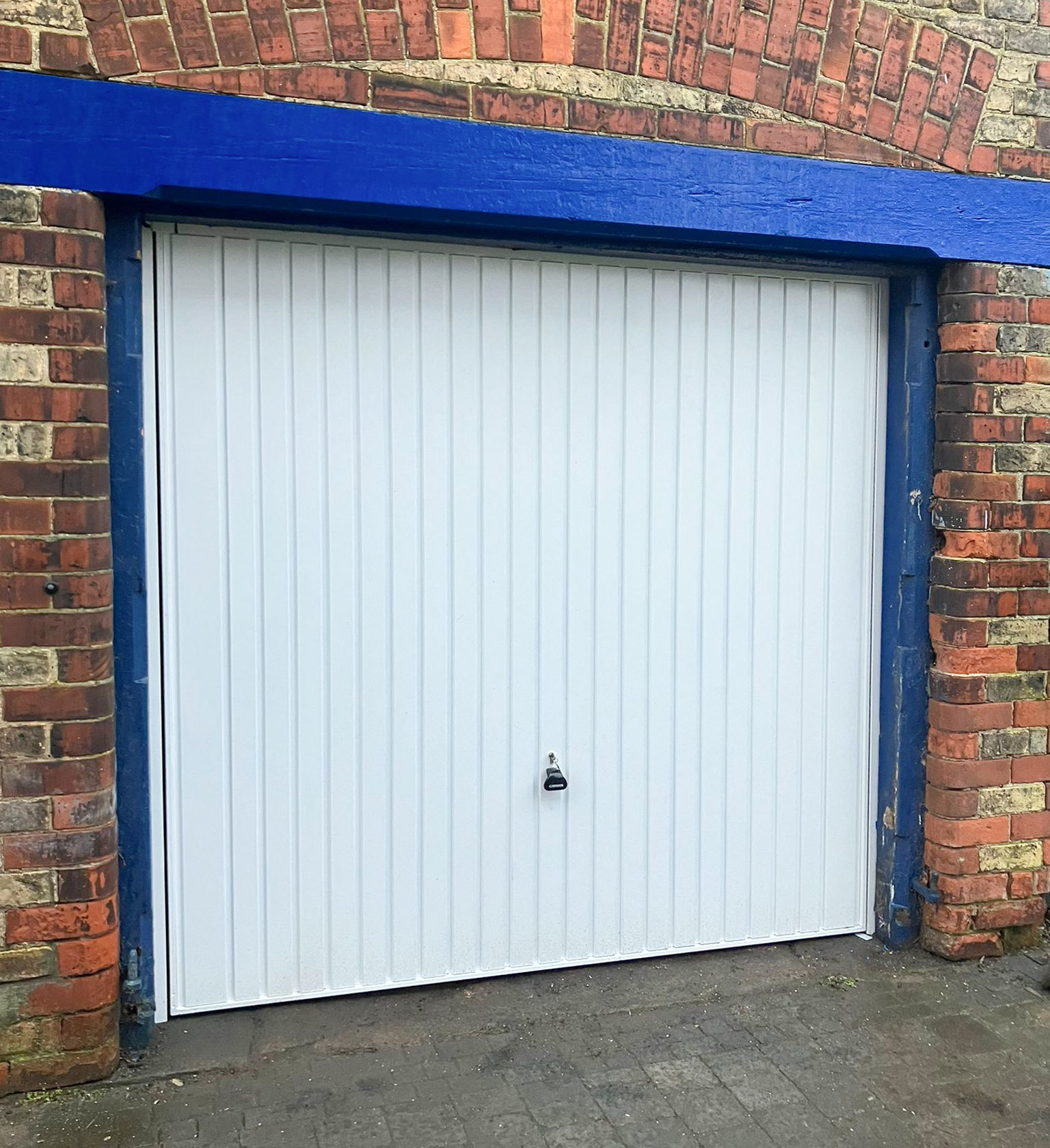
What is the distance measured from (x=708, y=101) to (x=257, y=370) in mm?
1685

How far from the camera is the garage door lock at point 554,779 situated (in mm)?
3684

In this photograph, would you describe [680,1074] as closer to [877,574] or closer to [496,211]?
[877,574]

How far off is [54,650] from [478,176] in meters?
1.87

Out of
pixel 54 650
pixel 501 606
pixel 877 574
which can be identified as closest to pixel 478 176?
pixel 501 606

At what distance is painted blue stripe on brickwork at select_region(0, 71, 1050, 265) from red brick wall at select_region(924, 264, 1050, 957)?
252mm

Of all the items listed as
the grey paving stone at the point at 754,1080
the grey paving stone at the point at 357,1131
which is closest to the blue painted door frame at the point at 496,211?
the grey paving stone at the point at 357,1131

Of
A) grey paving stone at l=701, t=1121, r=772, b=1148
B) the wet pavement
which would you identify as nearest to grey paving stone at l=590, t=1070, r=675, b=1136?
the wet pavement

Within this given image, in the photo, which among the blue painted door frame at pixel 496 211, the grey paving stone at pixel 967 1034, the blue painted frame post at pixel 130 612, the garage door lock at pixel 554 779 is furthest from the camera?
the garage door lock at pixel 554 779

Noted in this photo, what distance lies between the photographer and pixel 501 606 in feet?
12.0

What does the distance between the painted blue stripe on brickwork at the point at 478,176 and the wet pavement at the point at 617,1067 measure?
254 centimetres

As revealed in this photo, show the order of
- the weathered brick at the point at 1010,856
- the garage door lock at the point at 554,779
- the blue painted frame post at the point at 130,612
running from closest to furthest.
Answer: the blue painted frame post at the point at 130,612 < the garage door lock at the point at 554,779 < the weathered brick at the point at 1010,856

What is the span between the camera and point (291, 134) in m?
3.12

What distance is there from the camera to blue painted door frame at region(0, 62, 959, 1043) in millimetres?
3023

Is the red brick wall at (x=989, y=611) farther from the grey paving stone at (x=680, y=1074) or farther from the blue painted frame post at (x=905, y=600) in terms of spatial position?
the grey paving stone at (x=680, y=1074)
